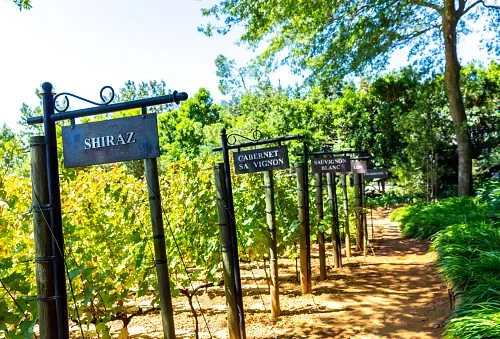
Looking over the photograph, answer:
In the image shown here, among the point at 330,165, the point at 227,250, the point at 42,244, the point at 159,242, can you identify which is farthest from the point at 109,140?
the point at 330,165

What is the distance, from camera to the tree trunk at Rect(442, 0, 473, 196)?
1149 centimetres

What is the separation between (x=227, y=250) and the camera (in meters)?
3.66

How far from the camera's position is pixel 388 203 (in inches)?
718

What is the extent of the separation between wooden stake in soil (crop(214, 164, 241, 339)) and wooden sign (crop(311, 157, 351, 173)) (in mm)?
2646

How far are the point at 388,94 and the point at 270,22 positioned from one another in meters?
9.02

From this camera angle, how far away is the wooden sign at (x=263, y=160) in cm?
430

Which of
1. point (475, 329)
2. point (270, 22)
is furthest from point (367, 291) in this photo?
point (270, 22)

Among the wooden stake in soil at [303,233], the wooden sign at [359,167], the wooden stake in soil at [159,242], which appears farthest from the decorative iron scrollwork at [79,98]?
the wooden sign at [359,167]

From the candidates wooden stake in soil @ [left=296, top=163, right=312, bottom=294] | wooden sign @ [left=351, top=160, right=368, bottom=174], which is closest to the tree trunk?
wooden sign @ [left=351, top=160, right=368, bottom=174]

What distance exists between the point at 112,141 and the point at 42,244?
1.81 ft

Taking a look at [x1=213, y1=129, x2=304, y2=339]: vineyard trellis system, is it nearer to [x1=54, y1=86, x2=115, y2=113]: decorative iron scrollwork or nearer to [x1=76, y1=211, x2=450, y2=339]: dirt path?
[x1=76, y1=211, x2=450, y2=339]: dirt path

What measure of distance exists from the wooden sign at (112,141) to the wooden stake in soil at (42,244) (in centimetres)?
13

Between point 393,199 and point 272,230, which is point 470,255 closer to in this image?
point 272,230

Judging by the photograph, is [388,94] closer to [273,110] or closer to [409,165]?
[409,165]
